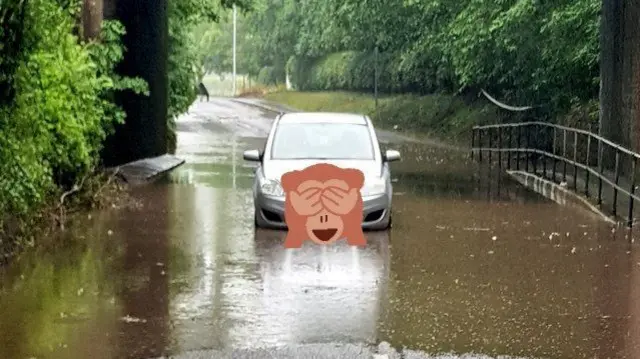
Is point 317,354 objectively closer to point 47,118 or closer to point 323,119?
point 47,118

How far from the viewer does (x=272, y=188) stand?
43.0ft

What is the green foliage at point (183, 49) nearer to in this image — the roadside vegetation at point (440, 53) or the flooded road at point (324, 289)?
the roadside vegetation at point (440, 53)

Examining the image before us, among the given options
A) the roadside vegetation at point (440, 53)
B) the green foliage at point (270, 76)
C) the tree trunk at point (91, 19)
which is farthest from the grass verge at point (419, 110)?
the tree trunk at point (91, 19)

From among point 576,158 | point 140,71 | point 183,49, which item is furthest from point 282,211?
point 183,49

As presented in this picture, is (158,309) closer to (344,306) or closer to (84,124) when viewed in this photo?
(344,306)

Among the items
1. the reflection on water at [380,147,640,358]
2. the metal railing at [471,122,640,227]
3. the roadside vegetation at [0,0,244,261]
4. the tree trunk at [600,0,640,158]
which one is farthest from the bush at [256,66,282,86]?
the reflection on water at [380,147,640,358]

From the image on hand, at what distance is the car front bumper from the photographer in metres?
13.1

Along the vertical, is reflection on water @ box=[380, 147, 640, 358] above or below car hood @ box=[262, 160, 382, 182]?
below

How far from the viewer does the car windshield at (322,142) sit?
1396cm

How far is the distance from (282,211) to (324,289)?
10.7 ft

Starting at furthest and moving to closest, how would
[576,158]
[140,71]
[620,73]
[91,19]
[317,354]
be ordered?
[140,71], [576,158], [620,73], [91,19], [317,354]

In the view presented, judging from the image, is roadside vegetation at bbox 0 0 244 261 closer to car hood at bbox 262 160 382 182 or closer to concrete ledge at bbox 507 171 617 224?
car hood at bbox 262 160 382 182

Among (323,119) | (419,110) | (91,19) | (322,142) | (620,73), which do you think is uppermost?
(91,19)

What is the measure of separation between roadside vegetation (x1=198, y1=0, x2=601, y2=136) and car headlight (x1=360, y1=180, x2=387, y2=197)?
10.8m
